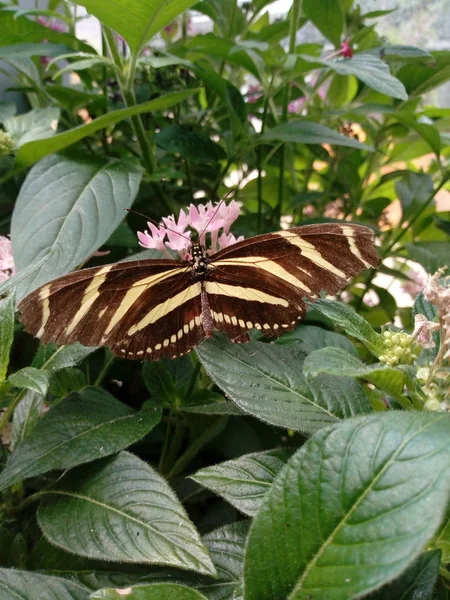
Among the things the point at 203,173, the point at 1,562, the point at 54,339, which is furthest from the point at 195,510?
the point at 203,173

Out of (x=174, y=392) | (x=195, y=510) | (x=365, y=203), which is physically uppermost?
(x=365, y=203)

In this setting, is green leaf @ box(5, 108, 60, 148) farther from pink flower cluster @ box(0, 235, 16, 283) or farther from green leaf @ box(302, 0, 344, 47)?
green leaf @ box(302, 0, 344, 47)

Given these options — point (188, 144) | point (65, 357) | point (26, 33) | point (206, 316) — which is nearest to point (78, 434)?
point (65, 357)

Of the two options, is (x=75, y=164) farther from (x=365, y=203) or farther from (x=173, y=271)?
(x=365, y=203)

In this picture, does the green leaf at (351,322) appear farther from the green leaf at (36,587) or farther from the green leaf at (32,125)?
the green leaf at (32,125)

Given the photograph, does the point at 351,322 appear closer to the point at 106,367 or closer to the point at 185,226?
the point at 185,226

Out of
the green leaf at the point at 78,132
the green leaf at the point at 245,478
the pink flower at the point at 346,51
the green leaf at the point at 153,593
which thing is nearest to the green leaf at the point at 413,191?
the pink flower at the point at 346,51
